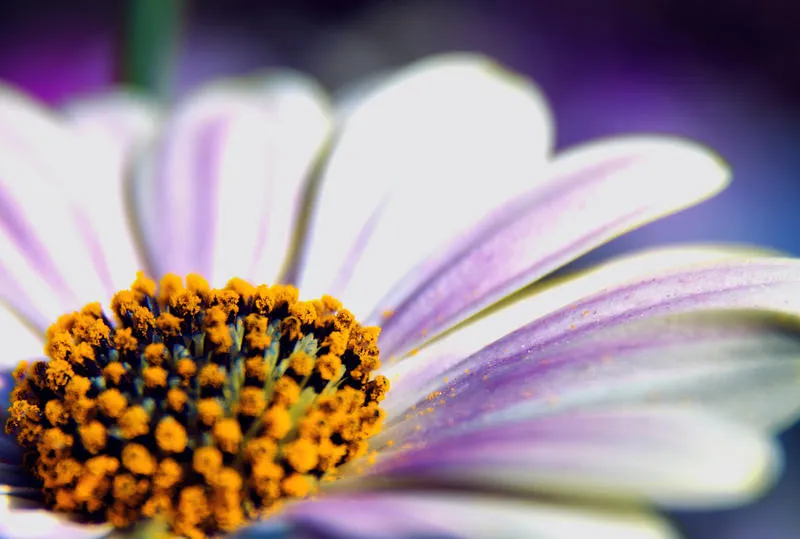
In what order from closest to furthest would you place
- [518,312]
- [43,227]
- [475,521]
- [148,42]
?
[475,521], [518,312], [43,227], [148,42]

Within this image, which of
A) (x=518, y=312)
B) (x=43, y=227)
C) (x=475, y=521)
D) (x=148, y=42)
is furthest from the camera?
(x=148, y=42)

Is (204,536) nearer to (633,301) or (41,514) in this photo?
(41,514)

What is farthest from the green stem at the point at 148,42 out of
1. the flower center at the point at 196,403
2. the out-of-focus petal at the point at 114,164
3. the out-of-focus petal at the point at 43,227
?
the flower center at the point at 196,403

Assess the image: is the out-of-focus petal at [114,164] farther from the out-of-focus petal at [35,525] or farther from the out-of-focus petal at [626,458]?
the out-of-focus petal at [626,458]

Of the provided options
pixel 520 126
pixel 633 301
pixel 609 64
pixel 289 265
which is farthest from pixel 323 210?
pixel 609 64

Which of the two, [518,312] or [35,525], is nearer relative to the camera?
[35,525]

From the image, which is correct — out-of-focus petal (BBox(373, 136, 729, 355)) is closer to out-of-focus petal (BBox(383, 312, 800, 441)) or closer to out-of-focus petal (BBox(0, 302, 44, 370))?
out-of-focus petal (BBox(383, 312, 800, 441))

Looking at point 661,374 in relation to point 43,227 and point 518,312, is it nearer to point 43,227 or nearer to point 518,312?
point 518,312

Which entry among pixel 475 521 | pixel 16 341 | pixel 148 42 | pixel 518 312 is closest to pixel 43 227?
pixel 16 341
